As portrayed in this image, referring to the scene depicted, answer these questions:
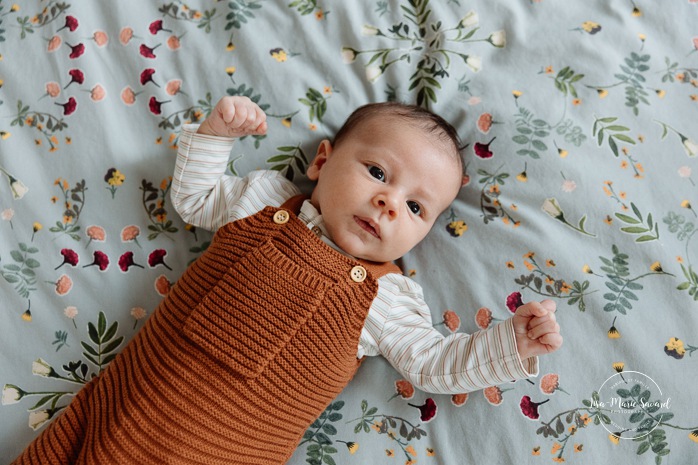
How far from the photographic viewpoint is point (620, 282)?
119 cm

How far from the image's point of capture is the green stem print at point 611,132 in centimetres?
129

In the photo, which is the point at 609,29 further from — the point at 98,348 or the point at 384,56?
the point at 98,348

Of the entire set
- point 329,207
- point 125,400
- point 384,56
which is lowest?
point 125,400

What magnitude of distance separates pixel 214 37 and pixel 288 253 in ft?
1.99

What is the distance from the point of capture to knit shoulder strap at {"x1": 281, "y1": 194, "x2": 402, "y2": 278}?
120 centimetres

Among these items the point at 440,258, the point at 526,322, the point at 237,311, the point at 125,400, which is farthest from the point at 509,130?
the point at 125,400

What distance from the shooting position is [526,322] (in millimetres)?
1104

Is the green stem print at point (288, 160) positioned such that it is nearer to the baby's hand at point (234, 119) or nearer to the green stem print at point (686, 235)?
the baby's hand at point (234, 119)

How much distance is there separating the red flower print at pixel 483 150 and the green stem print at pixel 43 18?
1.00 meters

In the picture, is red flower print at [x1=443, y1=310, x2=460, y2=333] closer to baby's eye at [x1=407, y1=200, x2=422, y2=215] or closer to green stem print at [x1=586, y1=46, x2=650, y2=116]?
baby's eye at [x1=407, y1=200, x2=422, y2=215]

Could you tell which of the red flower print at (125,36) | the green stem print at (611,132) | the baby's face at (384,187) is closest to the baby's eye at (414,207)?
the baby's face at (384,187)

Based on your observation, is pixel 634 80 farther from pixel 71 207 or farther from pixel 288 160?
pixel 71 207

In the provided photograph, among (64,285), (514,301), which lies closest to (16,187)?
(64,285)

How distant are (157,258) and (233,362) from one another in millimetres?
376
